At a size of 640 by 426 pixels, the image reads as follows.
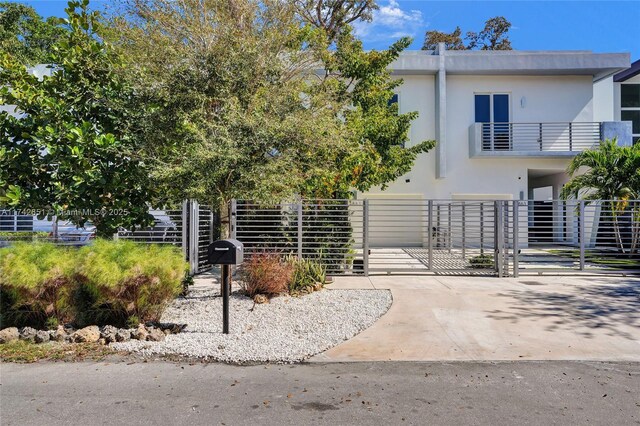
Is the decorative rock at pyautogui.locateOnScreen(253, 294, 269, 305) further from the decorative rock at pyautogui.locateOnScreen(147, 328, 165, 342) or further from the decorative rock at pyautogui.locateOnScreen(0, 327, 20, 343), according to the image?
the decorative rock at pyautogui.locateOnScreen(0, 327, 20, 343)

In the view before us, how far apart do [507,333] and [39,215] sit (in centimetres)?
921

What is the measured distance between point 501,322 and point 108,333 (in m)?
6.07

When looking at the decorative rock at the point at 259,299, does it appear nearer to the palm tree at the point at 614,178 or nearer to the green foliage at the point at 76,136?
the green foliage at the point at 76,136

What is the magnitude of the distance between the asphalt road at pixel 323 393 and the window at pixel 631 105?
65.8 feet

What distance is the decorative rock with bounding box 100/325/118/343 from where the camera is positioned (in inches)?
252

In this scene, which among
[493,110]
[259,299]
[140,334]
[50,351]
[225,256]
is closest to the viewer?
[50,351]

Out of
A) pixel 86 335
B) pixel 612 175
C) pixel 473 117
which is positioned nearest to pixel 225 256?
pixel 86 335

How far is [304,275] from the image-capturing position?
962cm

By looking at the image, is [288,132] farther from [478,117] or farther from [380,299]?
[478,117]

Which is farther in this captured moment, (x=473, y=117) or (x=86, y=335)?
(x=473, y=117)

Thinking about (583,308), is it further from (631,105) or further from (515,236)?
(631,105)

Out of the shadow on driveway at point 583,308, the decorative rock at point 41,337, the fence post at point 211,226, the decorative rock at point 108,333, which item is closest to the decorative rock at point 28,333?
the decorative rock at point 41,337

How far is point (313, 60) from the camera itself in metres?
11.6

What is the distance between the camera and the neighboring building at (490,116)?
18.4 metres
